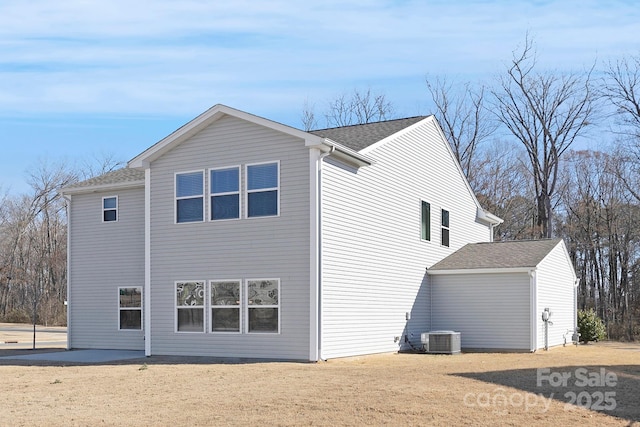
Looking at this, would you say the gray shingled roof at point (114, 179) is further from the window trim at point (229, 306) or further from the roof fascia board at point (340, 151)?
the roof fascia board at point (340, 151)

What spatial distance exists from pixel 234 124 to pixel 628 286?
29.2 metres

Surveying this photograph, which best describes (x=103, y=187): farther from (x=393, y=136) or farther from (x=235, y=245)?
(x=393, y=136)

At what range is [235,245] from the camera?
61.8 feet

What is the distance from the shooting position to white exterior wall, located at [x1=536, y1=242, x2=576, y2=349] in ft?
74.4

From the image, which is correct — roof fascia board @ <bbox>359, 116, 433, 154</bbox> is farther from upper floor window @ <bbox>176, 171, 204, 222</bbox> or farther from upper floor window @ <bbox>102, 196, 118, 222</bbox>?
upper floor window @ <bbox>102, 196, 118, 222</bbox>

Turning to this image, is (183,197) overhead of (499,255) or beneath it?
overhead

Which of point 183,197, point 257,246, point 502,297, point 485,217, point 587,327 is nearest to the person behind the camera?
point 257,246

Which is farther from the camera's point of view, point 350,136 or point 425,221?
point 425,221

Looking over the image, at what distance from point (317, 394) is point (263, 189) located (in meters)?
7.83

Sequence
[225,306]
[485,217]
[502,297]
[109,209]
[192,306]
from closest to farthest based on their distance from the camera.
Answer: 1. [225,306]
2. [192,306]
3. [502,297]
4. [109,209]
5. [485,217]

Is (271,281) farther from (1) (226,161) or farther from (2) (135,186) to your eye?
(2) (135,186)

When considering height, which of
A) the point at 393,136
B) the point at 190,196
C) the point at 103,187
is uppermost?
the point at 393,136

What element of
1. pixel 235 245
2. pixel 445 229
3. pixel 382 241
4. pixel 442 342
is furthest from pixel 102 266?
pixel 445 229

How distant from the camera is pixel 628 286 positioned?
40.3 metres
